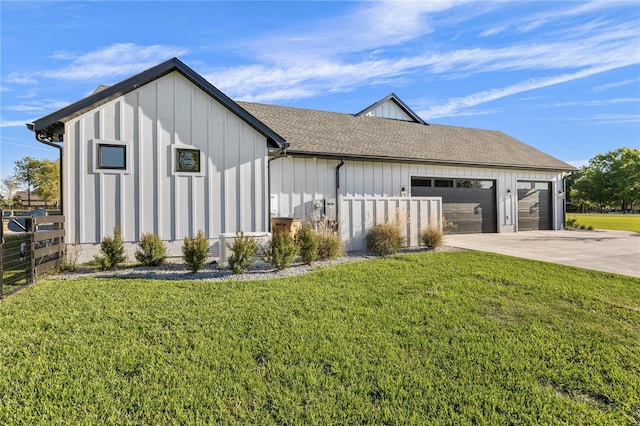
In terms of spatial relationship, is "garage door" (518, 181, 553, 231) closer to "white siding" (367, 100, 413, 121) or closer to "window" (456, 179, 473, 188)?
"window" (456, 179, 473, 188)

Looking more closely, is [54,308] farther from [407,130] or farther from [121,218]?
[407,130]

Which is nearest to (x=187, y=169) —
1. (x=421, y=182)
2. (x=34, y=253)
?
(x=34, y=253)

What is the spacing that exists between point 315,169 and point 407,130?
23.9 ft

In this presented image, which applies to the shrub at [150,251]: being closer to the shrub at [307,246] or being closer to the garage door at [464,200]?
the shrub at [307,246]

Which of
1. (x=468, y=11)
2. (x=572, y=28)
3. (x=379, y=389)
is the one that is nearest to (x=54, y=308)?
(x=379, y=389)

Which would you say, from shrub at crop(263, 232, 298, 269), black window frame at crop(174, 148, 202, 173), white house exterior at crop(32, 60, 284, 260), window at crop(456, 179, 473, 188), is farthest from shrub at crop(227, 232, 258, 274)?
window at crop(456, 179, 473, 188)

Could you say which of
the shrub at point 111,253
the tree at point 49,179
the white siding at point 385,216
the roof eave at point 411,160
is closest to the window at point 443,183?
the roof eave at point 411,160

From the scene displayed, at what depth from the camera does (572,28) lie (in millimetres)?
9750

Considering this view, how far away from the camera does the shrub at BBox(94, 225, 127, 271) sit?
21.1 ft

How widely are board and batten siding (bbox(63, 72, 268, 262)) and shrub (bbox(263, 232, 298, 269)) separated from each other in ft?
7.15

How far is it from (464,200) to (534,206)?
4610 millimetres

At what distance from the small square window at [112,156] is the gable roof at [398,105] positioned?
1179 cm

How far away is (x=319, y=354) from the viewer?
3.03 meters

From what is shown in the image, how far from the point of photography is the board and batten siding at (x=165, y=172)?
282 inches
